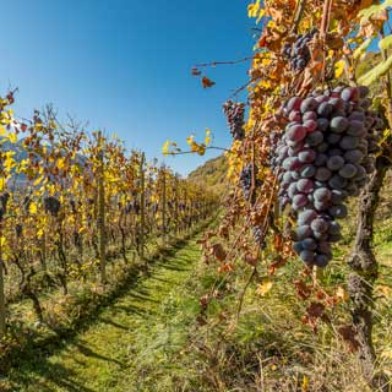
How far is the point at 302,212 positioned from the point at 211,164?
3239 inches

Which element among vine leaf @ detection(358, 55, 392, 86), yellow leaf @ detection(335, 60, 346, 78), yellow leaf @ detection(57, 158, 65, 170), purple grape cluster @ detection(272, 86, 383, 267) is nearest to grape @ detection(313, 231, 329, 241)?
purple grape cluster @ detection(272, 86, 383, 267)

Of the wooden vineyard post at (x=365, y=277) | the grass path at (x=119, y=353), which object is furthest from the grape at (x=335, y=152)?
the grass path at (x=119, y=353)

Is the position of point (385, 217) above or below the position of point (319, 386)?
above

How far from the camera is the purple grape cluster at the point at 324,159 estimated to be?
2.50ft

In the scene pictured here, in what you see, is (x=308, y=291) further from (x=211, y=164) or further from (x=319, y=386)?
(x=211, y=164)

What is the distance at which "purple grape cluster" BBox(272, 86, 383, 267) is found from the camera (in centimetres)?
76

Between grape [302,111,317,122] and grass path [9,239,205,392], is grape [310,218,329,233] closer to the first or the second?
grape [302,111,317,122]

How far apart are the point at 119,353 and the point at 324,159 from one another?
181 inches

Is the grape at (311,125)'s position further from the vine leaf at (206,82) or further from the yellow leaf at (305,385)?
the yellow leaf at (305,385)

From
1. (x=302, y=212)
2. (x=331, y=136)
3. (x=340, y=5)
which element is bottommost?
(x=302, y=212)

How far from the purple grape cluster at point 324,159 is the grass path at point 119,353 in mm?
2762

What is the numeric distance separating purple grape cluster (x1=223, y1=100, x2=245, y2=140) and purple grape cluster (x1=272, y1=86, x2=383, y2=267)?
2.47 meters

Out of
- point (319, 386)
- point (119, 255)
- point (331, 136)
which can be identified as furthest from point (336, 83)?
point (119, 255)

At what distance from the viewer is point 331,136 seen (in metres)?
0.78
